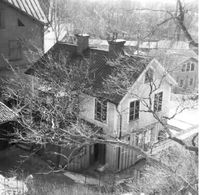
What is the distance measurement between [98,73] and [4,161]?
5760 mm

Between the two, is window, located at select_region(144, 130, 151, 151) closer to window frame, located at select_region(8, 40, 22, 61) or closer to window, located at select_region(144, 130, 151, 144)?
window, located at select_region(144, 130, 151, 144)

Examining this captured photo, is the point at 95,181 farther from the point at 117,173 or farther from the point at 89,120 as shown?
the point at 89,120

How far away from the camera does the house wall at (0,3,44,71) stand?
18.5 metres

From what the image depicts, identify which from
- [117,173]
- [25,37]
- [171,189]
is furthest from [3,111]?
[25,37]

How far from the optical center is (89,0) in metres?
42.4

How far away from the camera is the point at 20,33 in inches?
758

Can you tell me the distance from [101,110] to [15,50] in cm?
849

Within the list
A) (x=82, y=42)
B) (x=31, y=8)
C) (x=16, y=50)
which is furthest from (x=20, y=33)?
(x=82, y=42)

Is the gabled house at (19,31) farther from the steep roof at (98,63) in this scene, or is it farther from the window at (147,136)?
the window at (147,136)

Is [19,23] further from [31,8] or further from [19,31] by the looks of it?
[31,8]

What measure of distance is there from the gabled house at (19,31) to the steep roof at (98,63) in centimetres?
201

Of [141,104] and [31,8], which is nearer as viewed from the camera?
[141,104]

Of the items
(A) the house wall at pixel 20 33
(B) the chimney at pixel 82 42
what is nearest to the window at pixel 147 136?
(B) the chimney at pixel 82 42

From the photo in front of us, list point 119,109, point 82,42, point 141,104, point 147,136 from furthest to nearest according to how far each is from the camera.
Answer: point 82,42 → point 147,136 → point 141,104 → point 119,109
